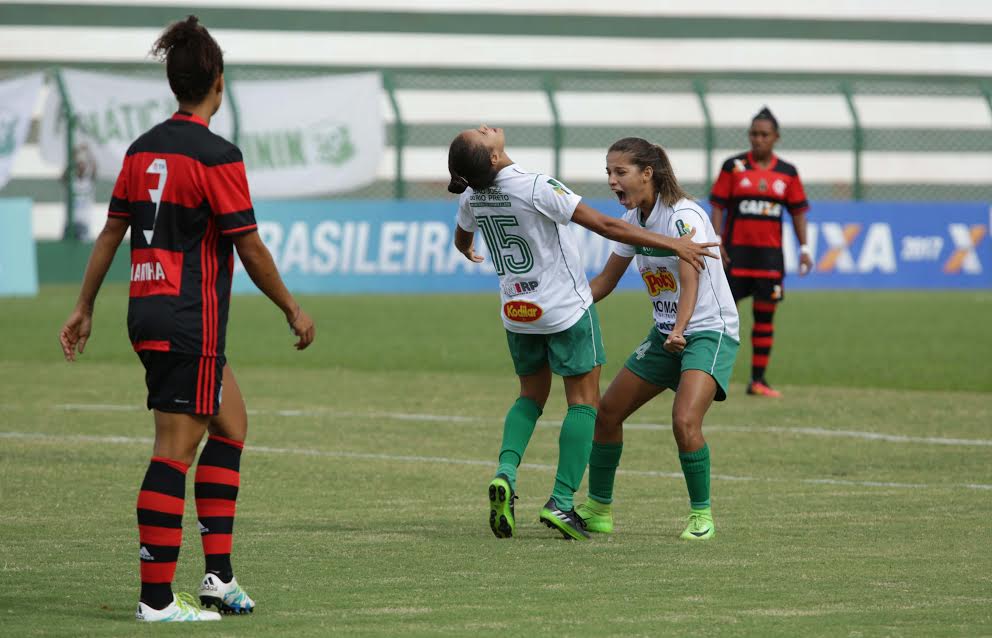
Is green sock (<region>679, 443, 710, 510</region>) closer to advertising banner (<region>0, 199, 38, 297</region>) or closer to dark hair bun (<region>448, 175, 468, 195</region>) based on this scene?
dark hair bun (<region>448, 175, 468, 195</region>)

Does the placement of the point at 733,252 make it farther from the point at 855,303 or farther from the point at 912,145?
the point at 912,145

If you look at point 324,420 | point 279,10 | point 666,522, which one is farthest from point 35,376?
point 279,10

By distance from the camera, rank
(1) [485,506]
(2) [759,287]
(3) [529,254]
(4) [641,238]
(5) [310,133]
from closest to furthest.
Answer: (4) [641,238] < (3) [529,254] < (1) [485,506] < (2) [759,287] < (5) [310,133]

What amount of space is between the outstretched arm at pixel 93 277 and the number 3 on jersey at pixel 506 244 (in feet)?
7.02

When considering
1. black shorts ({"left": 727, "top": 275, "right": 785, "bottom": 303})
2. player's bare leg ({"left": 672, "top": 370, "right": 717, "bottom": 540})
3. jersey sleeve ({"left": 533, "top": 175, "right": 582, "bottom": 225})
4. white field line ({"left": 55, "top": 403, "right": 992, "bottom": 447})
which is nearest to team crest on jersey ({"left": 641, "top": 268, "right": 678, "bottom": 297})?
Result: player's bare leg ({"left": 672, "top": 370, "right": 717, "bottom": 540})

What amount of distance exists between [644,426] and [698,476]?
4362 millimetres

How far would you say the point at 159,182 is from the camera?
546 cm

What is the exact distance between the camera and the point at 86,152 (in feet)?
86.2

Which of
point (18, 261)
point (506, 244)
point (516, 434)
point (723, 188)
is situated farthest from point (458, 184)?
point (18, 261)

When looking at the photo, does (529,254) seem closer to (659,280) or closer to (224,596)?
(659,280)

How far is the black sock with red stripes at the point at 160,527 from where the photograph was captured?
5.41 m

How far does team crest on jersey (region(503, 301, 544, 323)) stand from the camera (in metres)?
7.49

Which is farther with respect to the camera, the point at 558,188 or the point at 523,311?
the point at 523,311

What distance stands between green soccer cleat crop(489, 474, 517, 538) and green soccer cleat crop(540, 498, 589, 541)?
0.17m
